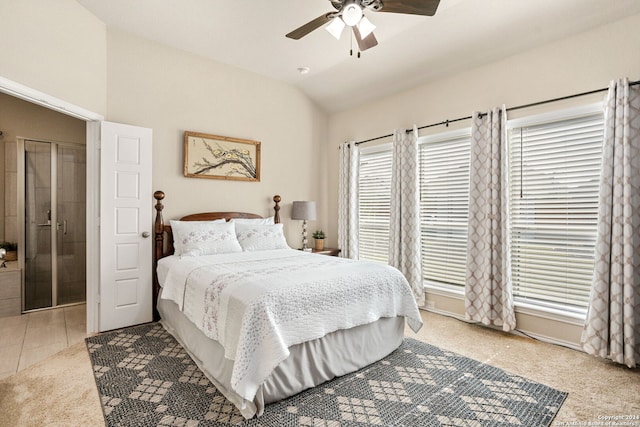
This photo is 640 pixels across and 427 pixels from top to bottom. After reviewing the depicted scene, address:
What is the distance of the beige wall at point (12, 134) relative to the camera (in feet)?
12.7

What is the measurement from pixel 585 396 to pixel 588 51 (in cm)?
273

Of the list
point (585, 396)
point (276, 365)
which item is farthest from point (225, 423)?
point (585, 396)

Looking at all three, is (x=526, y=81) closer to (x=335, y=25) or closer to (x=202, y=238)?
(x=335, y=25)

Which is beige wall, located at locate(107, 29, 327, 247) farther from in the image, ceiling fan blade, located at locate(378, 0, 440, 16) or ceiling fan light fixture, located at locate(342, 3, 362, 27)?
ceiling fan blade, located at locate(378, 0, 440, 16)

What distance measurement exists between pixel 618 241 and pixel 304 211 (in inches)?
131

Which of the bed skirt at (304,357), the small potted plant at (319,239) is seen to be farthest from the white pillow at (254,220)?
the bed skirt at (304,357)

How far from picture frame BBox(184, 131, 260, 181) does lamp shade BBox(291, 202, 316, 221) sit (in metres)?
0.68

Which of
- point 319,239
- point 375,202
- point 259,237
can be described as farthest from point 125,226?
point 375,202

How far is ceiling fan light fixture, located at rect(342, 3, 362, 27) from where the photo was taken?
229cm

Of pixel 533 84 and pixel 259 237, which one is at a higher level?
pixel 533 84

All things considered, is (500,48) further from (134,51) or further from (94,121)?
(94,121)

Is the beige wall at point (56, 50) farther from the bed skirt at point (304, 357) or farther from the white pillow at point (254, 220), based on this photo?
the bed skirt at point (304, 357)

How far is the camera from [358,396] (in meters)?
2.17

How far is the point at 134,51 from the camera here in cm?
366
